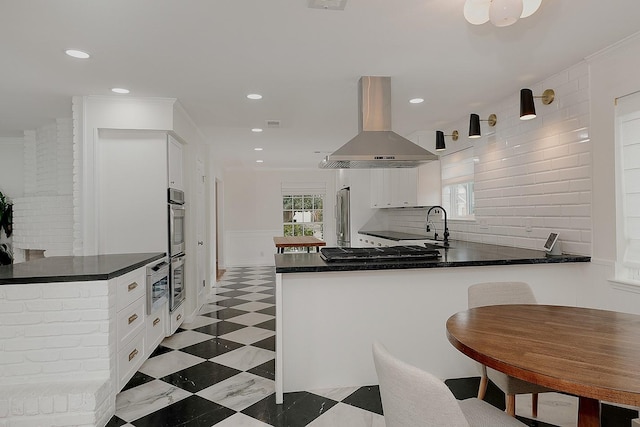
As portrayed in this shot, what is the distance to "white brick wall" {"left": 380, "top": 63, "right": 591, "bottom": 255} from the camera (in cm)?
273

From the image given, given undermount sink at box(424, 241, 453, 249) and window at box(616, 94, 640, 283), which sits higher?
window at box(616, 94, 640, 283)

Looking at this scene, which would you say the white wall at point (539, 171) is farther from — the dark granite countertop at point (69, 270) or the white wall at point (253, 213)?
the white wall at point (253, 213)

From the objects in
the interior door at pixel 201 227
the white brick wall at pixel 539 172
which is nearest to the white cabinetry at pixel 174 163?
the interior door at pixel 201 227

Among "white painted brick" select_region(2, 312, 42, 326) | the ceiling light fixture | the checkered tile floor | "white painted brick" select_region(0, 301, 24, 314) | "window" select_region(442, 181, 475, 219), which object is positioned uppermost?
the ceiling light fixture

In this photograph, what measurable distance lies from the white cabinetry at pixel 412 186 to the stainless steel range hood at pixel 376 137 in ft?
5.91

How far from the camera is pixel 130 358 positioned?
101 inches

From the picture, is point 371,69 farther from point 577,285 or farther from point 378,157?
point 577,285

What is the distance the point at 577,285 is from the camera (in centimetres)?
273

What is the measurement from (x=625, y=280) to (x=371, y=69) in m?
2.22

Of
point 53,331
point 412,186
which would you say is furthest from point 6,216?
point 412,186

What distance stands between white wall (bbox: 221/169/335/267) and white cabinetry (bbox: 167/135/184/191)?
455 centimetres

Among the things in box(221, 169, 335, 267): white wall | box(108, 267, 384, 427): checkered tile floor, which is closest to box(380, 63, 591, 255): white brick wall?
box(108, 267, 384, 427): checkered tile floor

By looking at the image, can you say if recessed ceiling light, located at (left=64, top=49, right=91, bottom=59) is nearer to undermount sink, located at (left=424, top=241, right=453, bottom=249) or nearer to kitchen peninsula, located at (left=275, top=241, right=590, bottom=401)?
kitchen peninsula, located at (left=275, top=241, right=590, bottom=401)

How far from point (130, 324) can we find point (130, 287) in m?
0.26
